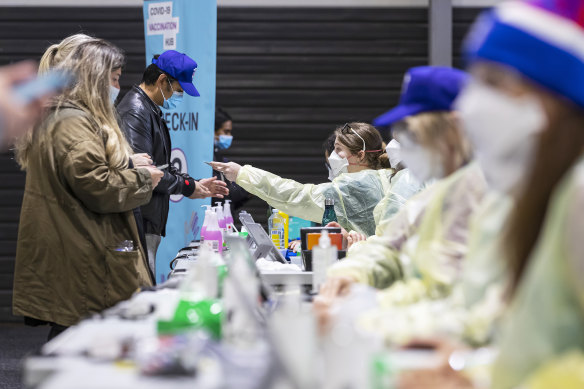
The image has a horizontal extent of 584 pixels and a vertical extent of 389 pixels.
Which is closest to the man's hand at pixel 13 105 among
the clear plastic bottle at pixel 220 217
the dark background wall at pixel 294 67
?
the clear plastic bottle at pixel 220 217

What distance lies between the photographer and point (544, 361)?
120 centimetres

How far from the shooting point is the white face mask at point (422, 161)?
191 centimetres

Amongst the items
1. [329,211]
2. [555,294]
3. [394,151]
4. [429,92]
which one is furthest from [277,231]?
[555,294]

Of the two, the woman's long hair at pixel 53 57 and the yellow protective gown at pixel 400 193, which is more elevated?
the woman's long hair at pixel 53 57

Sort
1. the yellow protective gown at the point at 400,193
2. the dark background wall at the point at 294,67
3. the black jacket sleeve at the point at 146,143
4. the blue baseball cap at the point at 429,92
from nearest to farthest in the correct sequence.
→ the blue baseball cap at the point at 429,92 → the yellow protective gown at the point at 400,193 → the black jacket sleeve at the point at 146,143 → the dark background wall at the point at 294,67

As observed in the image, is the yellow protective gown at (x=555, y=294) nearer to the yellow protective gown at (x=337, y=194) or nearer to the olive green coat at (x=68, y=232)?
the olive green coat at (x=68, y=232)

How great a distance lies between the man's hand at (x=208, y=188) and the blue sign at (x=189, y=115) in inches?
25.6

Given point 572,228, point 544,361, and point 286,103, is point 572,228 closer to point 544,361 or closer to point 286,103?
point 544,361

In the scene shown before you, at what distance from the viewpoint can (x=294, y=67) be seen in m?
7.07

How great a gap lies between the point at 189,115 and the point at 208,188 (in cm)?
90

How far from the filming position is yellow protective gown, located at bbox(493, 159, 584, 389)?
115 centimetres

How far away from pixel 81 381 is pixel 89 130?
1973mm

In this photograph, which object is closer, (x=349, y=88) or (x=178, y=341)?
(x=178, y=341)

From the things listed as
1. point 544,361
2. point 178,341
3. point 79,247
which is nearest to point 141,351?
point 178,341
